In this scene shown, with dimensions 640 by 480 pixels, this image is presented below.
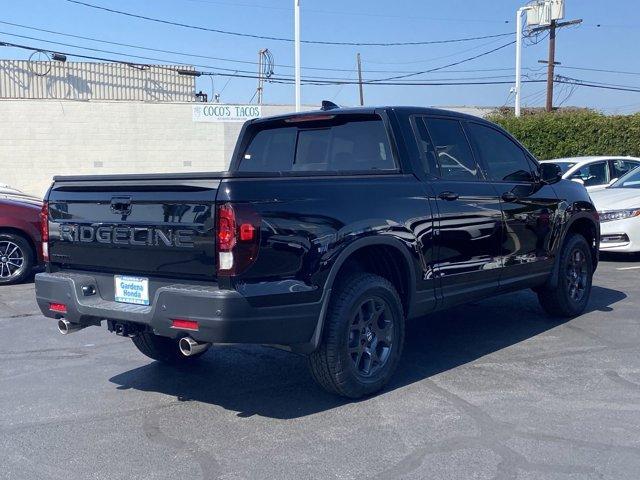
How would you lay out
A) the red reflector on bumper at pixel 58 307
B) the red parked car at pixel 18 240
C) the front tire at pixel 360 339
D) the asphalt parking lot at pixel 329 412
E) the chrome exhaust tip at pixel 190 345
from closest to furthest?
the asphalt parking lot at pixel 329 412 → the chrome exhaust tip at pixel 190 345 → the front tire at pixel 360 339 → the red reflector on bumper at pixel 58 307 → the red parked car at pixel 18 240

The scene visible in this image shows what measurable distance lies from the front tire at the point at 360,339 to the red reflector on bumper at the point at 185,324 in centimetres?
89

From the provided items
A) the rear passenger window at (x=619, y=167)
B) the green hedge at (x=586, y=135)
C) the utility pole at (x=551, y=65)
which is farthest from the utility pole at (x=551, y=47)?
the rear passenger window at (x=619, y=167)

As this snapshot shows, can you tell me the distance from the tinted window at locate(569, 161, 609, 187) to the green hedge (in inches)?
345

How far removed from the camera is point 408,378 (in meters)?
5.88

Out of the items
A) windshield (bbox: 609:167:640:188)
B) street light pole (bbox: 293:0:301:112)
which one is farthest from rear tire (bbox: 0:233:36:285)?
street light pole (bbox: 293:0:301:112)

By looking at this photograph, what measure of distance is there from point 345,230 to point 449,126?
1.83 m

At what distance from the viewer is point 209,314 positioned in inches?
177

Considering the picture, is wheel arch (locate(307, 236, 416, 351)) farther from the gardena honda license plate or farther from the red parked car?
the red parked car

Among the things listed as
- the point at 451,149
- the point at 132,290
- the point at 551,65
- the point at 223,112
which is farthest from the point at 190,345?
the point at 551,65

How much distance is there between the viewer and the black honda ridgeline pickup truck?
458 centimetres

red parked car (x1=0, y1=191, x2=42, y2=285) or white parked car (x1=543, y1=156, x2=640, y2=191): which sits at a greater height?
white parked car (x1=543, y1=156, x2=640, y2=191)

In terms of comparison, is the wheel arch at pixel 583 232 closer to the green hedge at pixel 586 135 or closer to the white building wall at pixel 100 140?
the green hedge at pixel 586 135

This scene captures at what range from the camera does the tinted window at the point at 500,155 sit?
21.9 feet

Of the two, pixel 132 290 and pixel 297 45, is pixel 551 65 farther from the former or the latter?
pixel 132 290
